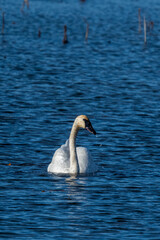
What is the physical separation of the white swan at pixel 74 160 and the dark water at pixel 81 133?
324 mm

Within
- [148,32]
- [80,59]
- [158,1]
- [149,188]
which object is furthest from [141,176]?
[158,1]

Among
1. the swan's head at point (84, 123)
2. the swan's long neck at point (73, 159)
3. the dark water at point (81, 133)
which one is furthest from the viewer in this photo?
the swan's head at point (84, 123)

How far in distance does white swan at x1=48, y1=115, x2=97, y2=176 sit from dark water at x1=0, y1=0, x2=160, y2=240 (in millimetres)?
324

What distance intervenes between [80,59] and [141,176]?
24159mm

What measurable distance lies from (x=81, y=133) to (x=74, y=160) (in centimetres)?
544

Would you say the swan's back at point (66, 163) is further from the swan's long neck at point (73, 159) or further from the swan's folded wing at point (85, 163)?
the swan's long neck at point (73, 159)

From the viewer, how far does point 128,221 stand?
13969 mm

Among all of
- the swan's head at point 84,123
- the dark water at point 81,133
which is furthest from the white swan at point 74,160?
the dark water at point 81,133

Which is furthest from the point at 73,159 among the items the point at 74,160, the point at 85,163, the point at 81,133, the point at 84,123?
the point at 81,133

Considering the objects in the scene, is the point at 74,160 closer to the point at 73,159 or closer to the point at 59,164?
the point at 73,159

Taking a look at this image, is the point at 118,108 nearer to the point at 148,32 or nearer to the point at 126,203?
the point at 126,203

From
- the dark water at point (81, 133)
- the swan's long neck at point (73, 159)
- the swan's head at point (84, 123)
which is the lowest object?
the dark water at point (81, 133)

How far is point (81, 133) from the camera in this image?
74.6 feet

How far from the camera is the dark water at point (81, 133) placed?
46.0ft
